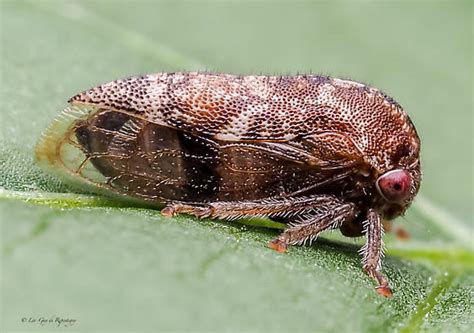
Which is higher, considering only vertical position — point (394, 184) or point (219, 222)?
point (394, 184)

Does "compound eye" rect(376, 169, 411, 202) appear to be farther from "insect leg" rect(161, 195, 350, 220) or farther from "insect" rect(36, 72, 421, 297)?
"insect leg" rect(161, 195, 350, 220)

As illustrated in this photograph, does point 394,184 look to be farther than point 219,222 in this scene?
Yes

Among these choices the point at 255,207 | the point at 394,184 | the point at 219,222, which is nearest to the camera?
the point at 219,222

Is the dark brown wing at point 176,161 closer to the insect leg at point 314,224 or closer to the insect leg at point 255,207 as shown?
the insect leg at point 255,207

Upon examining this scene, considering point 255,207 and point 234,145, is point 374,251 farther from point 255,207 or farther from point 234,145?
point 234,145

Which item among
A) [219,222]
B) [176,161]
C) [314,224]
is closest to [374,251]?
[314,224]

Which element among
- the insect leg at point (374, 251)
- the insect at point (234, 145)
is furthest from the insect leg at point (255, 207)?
the insect leg at point (374, 251)

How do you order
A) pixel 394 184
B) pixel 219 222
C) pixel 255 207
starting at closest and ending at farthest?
pixel 219 222 → pixel 255 207 → pixel 394 184
